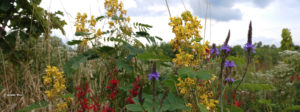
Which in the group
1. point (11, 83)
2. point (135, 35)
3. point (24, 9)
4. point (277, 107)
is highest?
point (24, 9)

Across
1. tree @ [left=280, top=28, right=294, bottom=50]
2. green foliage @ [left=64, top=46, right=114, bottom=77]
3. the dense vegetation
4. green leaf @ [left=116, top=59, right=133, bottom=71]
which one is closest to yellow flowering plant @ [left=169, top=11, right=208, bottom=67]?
the dense vegetation

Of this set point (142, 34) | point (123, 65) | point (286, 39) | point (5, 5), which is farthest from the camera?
point (286, 39)

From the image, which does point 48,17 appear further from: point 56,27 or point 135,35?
point 135,35

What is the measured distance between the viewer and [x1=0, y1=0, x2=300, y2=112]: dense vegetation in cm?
A: 145

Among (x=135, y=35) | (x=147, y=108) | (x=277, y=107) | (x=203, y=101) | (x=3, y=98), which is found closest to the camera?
(x=147, y=108)

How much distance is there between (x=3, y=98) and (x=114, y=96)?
175 cm

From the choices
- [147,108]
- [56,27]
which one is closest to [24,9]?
[56,27]

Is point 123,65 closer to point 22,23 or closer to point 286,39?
point 22,23

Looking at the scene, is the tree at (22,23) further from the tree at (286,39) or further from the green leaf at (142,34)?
the tree at (286,39)

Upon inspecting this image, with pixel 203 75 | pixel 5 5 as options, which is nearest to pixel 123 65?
pixel 203 75

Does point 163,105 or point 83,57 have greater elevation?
point 83,57

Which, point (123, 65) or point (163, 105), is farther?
point (123, 65)

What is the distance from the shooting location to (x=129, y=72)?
90.9 inches

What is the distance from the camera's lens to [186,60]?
148 centimetres
